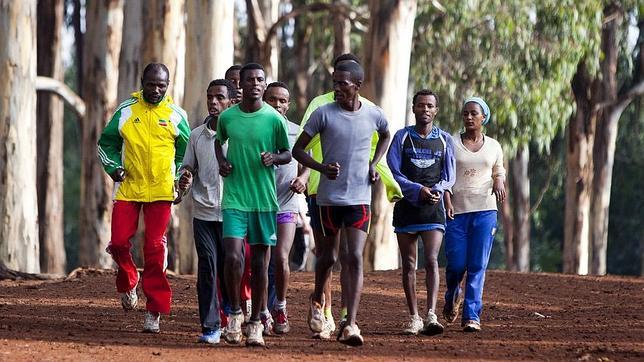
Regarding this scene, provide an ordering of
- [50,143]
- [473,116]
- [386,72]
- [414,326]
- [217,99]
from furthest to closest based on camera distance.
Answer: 1. [50,143]
2. [386,72]
3. [473,116]
4. [414,326]
5. [217,99]

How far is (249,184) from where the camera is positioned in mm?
8992

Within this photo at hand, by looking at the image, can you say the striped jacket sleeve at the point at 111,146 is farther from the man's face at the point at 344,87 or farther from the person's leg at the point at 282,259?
the man's face at the point at 344,87

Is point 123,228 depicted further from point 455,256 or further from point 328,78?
point 328,78

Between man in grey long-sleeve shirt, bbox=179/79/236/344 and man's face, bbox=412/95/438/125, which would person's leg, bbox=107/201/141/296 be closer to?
man in grey long-sleeve shirt, bbox=179/79/236/344

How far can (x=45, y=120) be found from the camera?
1152 inches

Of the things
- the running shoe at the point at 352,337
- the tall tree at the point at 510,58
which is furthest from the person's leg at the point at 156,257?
the tall tree at the point at 510,58

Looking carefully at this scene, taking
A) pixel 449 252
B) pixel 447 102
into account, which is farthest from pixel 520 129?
pixel 449 252

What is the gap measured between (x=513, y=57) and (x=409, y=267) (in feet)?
60.5

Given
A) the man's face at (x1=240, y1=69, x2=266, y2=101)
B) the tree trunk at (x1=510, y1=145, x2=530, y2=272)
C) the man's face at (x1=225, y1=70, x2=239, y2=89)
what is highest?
the man's face at (x1=225, y1=70, x2=239, y2=89)

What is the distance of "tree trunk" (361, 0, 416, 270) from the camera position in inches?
781

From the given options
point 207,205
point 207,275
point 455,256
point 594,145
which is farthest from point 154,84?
point 594,145

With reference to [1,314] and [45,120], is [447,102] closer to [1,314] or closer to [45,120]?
[45,120]

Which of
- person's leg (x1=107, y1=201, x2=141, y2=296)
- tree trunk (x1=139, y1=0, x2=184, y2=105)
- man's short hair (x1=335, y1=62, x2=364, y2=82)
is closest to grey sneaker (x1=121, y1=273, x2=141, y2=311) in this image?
person's leg (x1=107, y1=201, x2=141, y2=296)

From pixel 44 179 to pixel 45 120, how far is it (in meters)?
1.21
